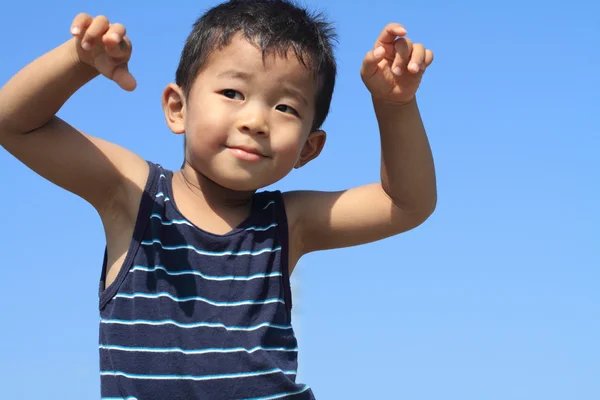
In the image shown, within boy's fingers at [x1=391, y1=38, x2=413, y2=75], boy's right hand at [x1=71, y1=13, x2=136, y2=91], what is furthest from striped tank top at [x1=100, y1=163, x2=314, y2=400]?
boy's fingers at [x1=391, y1=38, x2=413, y2=75]

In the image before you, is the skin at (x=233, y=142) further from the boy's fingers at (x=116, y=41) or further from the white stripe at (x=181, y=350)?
the white stripe at (x=181, y=350)

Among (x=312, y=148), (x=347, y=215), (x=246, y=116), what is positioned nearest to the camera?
(x=246, y=116)

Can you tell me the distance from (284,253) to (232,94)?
753mm

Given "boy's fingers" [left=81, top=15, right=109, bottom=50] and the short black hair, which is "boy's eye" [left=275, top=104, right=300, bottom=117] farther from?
"boy's fingers" [left=81, top=15, right=109, bottom=50]

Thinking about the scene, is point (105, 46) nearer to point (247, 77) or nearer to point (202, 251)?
point (247, 77)

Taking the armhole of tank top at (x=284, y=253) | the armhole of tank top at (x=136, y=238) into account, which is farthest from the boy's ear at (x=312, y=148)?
the armhole of tank top at (x=136, y=238)

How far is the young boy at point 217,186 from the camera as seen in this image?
13.4ft

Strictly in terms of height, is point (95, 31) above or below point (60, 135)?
above

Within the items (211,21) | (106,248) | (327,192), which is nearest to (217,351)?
(106,248)

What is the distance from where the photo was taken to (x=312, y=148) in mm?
4852

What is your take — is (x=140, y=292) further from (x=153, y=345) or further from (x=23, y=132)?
(x=23, y=132)

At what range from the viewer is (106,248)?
4.39 meters

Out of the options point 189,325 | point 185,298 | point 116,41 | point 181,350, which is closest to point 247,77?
point 116,41

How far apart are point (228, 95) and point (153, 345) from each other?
1.11 metres
